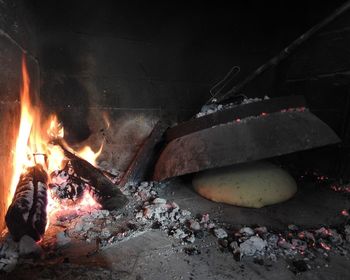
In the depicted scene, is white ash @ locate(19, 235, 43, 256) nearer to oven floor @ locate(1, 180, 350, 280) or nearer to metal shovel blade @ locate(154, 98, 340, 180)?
oven floor @ locate(1, 180, 350, 280)

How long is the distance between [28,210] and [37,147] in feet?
5.00

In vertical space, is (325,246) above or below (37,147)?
below

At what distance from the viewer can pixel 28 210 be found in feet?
8.76

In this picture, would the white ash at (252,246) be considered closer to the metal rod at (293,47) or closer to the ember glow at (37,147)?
the ember glow at (37,147)

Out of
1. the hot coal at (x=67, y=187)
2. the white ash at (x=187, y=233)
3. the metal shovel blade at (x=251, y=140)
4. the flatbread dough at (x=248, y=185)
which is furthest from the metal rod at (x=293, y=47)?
the hot coal at (x=67, y=187)

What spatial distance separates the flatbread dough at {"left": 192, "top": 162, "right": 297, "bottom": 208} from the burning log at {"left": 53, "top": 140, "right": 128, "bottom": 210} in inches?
40.0

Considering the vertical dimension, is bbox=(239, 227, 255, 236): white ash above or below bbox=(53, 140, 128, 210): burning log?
below

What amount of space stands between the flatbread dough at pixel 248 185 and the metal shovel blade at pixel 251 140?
0.48 metres

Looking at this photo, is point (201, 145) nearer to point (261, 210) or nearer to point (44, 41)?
point (261, 210)

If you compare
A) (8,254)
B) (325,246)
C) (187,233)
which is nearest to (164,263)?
(187,233)

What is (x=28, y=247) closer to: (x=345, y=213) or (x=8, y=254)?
(x=8, y=254)

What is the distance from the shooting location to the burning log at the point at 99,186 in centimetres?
334

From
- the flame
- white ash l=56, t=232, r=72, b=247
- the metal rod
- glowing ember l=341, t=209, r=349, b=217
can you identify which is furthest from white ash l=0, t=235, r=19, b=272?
glowing ember l=341, t=209, r=349, b=217

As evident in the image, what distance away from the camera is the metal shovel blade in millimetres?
3102
